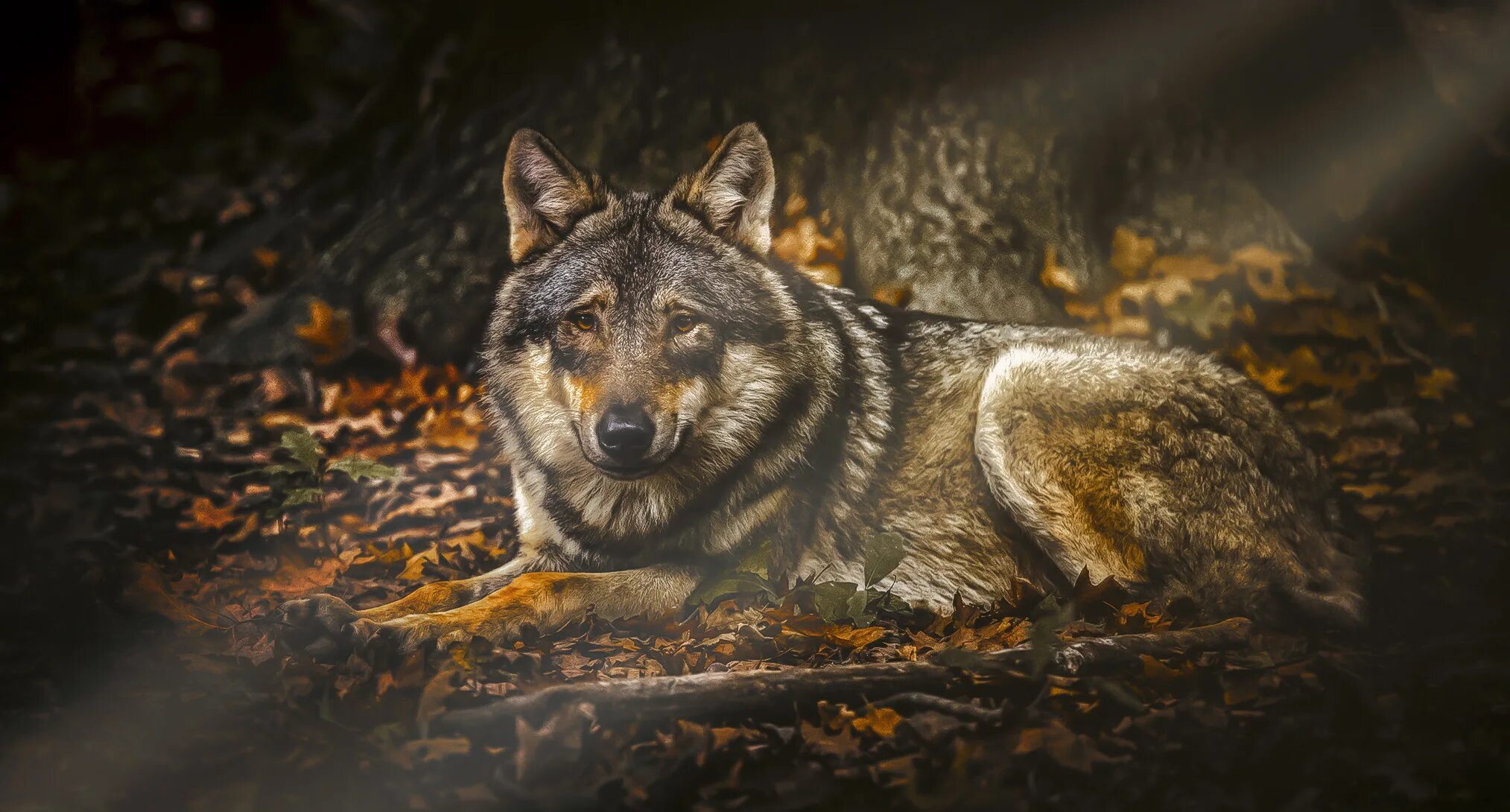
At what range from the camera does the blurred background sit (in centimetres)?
335

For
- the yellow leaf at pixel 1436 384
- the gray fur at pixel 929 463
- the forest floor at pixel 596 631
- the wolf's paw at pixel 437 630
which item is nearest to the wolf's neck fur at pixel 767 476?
the gray fur at pixel 929 463

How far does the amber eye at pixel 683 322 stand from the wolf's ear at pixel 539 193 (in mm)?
851

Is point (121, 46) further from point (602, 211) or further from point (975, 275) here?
point (975, 275)

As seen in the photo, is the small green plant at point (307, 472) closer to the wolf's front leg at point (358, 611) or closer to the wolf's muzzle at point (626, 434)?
the wolf's front leg at point (358, 611)

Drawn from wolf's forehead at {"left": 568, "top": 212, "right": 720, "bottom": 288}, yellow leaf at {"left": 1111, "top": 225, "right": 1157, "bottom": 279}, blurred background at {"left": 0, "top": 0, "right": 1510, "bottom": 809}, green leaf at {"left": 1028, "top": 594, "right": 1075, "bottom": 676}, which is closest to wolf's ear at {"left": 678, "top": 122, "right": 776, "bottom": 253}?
wolf's forehead at {"left": 568, "top": 212, "right": 720, "bottom": 288}

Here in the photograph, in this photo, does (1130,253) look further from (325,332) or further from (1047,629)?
(325,332)

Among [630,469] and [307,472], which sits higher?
[630,469]

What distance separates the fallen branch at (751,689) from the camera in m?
3.43

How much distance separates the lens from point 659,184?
22.6ft

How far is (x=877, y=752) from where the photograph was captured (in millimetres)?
3361

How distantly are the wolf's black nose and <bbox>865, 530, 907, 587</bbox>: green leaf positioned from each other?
4.86ft

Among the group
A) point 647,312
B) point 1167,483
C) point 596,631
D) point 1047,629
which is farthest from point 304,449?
point 1167,483

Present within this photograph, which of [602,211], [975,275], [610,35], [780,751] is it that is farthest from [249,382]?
[975,275]

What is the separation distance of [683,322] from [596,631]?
5.28ft
